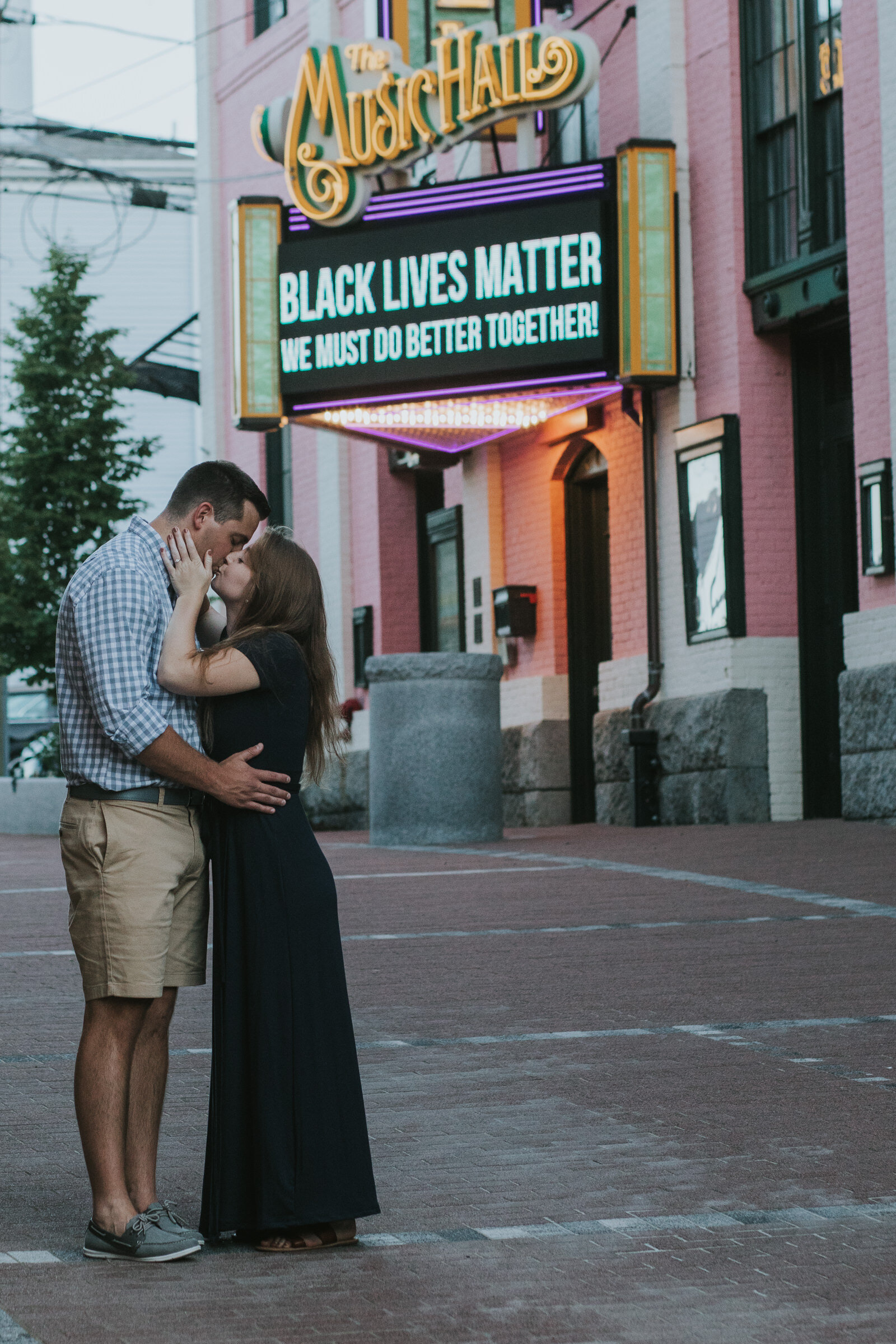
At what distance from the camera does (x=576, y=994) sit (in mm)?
8141

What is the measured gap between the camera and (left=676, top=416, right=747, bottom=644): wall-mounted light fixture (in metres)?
17.1

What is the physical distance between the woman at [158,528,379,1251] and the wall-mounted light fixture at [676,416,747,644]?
41.4 feet

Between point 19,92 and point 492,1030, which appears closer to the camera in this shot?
point 492,1030

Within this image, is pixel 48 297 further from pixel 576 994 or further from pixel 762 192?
pixel 576 994

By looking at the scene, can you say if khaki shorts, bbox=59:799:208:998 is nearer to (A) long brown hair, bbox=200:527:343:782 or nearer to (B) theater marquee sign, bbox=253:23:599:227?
(A) long brown hair, bbox=200:527:343:782

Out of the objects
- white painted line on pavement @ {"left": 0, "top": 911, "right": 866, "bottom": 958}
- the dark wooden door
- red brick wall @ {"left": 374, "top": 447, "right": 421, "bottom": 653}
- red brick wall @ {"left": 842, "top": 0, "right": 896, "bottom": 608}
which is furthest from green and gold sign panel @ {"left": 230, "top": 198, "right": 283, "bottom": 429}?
white painted line on pavement @ {"left": 0, "top": 911, "right": 866, "bottom": 958}

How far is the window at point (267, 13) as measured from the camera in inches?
1080

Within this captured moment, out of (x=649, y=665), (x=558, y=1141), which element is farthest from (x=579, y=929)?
(x=649, y=665)

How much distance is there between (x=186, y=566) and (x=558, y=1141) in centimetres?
199

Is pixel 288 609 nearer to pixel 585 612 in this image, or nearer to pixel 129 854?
pixel 129 854

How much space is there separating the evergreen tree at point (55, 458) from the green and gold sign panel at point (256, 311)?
9.14 metres

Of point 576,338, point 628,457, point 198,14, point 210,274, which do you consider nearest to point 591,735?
point 628,457

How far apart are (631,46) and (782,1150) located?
1542cm

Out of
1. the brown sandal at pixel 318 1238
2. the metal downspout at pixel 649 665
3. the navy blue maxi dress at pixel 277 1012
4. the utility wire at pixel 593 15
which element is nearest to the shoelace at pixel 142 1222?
the navy blue maxi dress at pixel 277 1012
